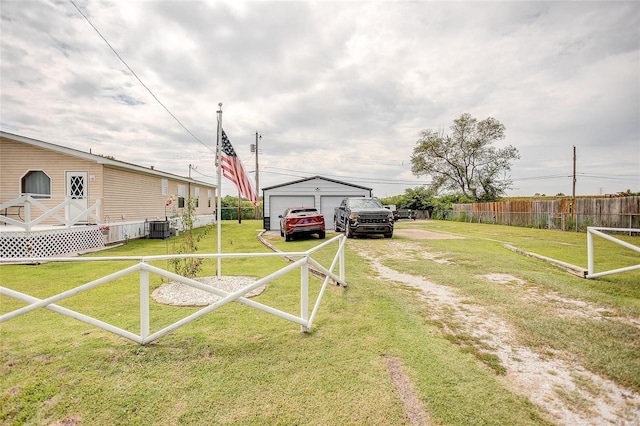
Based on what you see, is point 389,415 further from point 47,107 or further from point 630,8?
point 47,107

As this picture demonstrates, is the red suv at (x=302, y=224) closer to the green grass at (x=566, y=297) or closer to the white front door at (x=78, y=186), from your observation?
the green grass at (x=566, y=297)

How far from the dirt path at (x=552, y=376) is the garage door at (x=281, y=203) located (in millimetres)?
15963

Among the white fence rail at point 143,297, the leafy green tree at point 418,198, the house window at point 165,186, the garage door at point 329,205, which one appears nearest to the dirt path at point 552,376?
the white fence rail at point 143,297

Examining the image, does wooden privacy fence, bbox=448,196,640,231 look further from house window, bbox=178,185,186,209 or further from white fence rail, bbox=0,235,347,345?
house window, bbox=178,185,186,209

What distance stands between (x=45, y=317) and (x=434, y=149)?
141 ft

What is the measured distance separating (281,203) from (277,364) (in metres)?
17.7

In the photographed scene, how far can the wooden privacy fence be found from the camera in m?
16.1

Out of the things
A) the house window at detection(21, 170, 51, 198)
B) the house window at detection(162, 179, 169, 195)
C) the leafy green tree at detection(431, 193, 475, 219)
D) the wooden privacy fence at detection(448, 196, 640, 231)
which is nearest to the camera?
the house window at detection(21, 170, 51, 198)

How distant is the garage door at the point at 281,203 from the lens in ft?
66.6

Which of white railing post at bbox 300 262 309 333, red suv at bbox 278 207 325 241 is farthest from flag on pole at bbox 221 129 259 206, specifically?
red suv at bbox 278 207 325 241

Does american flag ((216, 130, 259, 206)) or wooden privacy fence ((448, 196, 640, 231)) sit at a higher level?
american flag ((216, 130, 259, 206))

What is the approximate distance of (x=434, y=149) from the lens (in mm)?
41125

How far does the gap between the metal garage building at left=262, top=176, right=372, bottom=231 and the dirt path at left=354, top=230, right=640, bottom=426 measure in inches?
626

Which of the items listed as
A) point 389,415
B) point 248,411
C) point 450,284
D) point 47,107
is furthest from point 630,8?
point 47,107
